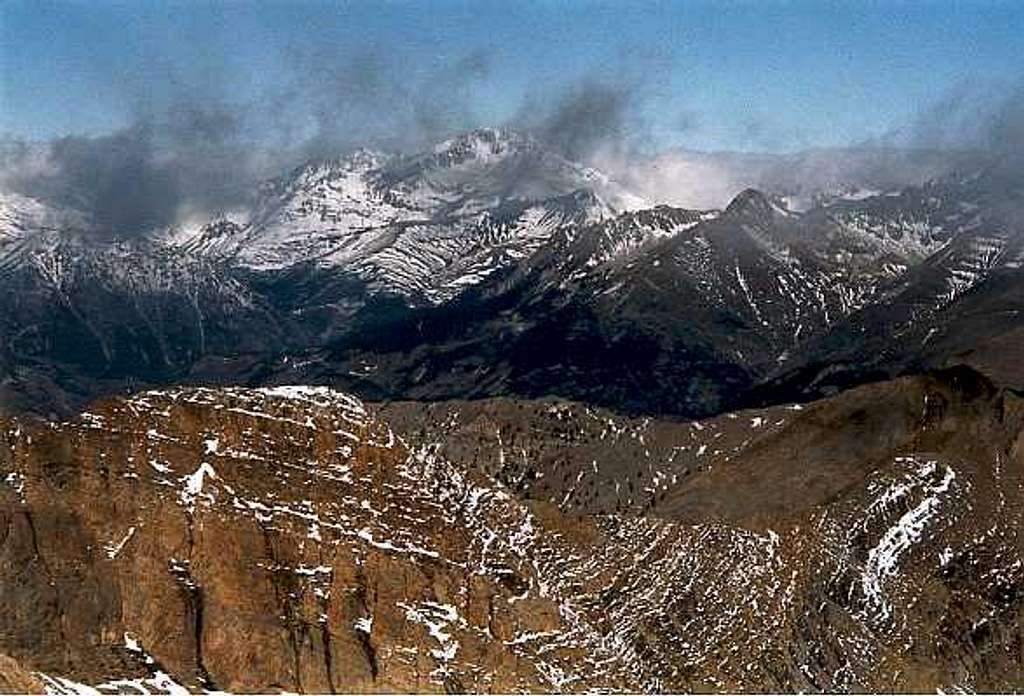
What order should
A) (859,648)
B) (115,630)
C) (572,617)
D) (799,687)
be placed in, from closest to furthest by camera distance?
(115,630) < (572,617) < (799,687) < (859,648)

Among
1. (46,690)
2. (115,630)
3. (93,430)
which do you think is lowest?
(46,690)

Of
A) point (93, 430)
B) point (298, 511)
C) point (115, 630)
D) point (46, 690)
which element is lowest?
point (46, 690)

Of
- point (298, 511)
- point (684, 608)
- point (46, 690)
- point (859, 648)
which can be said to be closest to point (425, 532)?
point (298, 511)

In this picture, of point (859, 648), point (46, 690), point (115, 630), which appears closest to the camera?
point (46, 690)

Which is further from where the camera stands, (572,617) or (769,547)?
(769,547)

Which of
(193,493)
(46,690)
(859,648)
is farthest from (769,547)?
(46,690)

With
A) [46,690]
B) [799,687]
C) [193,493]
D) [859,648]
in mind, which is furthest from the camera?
[859,648]

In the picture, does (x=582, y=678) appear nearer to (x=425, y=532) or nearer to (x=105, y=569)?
(x=425, y=532)

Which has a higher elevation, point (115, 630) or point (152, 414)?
point (152, 414)

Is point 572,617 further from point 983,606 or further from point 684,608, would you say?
point 983,606
